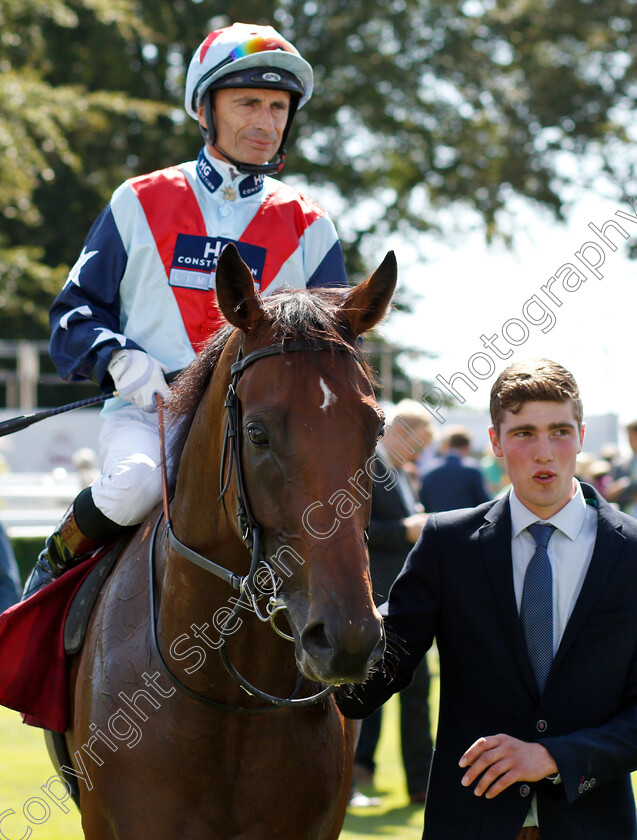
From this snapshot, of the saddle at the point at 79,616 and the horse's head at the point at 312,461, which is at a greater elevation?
the horse's head at the point at 312,461

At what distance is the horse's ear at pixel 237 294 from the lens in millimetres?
2441

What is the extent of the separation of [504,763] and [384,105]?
21.5 metres

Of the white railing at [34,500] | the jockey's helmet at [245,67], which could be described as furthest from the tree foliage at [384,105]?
the jockey's helmet at [245,67]

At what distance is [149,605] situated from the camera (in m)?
2.82

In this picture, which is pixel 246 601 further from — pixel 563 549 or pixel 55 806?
pixel 55 806

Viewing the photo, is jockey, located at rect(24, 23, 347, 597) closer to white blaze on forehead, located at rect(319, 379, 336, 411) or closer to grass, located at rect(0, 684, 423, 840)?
white blaze on forehead, located at rect(319, 379, 336, 411)

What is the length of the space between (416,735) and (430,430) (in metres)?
2.26

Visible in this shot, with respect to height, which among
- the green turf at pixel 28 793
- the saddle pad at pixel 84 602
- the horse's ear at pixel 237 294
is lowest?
the green turf at pixel 28 793

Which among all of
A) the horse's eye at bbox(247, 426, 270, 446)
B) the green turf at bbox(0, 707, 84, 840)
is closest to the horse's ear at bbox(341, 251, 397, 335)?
the horse's eye at bbox(247, 426, 270, 446)

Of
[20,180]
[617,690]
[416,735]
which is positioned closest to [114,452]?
[617,690]

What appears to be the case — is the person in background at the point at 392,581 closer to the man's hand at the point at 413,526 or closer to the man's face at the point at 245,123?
the man's hand at the point at 413,526

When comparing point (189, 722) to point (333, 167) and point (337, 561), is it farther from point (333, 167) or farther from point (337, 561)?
point (333, 167)

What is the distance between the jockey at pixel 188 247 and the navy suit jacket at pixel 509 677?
997 millimetres

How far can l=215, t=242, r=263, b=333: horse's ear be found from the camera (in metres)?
2.44
